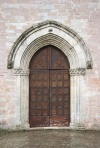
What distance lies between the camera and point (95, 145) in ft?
13.2

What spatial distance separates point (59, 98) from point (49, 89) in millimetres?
541

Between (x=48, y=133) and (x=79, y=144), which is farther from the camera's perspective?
(x=48, y=133)

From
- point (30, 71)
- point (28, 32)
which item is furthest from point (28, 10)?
point (30, 71)

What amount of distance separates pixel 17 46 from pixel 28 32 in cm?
65

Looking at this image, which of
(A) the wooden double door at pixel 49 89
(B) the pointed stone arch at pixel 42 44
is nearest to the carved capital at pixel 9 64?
(B) the pointed stone arch at pixel 42 44

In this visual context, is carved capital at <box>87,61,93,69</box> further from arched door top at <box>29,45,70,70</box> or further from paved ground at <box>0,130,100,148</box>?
paved ground at <box>0,130,100,148</box>

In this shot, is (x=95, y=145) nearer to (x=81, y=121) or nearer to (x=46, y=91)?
(x=81, y=121)

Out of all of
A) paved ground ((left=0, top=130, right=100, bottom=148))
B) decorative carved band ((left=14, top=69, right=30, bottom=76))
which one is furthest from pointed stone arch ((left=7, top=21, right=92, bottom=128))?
paved ground ((left=0, top=130, right=100, bottom=148))

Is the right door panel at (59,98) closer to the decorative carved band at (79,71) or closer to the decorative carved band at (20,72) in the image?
the decorative carved band at (79,71)

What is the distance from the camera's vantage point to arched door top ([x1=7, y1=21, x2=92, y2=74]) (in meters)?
4.96

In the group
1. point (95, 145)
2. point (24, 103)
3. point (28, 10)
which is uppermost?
point (28, 10)

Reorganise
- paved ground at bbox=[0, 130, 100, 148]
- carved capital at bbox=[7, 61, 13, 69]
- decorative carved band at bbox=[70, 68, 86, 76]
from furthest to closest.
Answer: decorative carved band at bbox=[70, 68, 86, 76]
carved capital at bbox=[7, 61, 13, 69]
paved ground at bbox=[0, 130, 100, 148]

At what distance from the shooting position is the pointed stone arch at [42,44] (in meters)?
4.98

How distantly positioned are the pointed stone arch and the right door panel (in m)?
0.28
